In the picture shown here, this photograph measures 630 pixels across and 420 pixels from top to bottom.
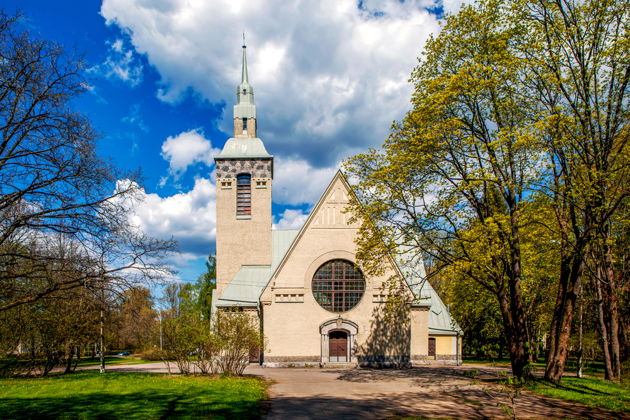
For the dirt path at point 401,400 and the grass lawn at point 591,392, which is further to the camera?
the grass lawn at point 591,392

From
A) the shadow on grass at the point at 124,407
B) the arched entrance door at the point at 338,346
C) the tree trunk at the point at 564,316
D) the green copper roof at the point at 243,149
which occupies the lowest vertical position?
the arched entrance door at the point at 338,346

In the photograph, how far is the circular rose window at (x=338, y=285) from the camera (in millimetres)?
27641

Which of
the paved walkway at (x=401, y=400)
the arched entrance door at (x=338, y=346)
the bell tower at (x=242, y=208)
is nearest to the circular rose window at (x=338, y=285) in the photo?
the arched entrance door at (x=338, y=346)

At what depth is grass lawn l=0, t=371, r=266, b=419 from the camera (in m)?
10.7

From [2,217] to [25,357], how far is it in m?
14.5

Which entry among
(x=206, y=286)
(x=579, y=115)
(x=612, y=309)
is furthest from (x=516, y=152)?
(x=206, y=286)

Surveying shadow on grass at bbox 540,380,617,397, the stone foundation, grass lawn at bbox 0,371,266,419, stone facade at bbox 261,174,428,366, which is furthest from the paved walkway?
stone facade at bbox 261,174,428,366

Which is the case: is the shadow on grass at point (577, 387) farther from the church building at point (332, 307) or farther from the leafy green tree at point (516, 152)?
the church building at point (332, 307)

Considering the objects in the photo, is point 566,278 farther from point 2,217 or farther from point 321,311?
point 2,217

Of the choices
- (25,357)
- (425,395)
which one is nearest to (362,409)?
(425,395)

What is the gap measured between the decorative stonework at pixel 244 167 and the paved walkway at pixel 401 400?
18.5m

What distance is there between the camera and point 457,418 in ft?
36.4

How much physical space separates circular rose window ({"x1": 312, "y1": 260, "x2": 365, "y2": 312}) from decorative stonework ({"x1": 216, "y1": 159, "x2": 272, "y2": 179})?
10.4 m

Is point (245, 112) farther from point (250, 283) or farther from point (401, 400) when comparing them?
point (401, 400)
